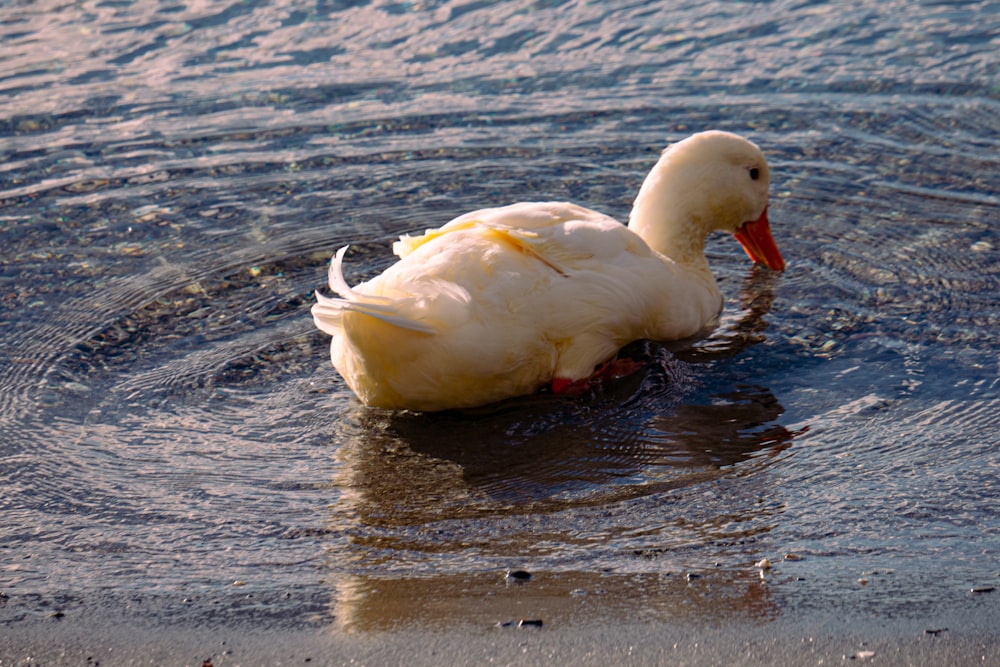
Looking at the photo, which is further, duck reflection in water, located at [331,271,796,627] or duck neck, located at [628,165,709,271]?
duck neck, located at [628,165,709,271]

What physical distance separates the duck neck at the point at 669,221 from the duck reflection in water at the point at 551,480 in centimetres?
50

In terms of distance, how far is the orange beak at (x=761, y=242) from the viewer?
20.6 ft

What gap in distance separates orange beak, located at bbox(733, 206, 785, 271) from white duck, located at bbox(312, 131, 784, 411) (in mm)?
523

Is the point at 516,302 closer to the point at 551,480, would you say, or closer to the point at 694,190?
the point at 551,480

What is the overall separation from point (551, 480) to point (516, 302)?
2.58 feet

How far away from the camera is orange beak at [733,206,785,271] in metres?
6.29

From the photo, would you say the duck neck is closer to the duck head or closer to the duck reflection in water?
the duck head

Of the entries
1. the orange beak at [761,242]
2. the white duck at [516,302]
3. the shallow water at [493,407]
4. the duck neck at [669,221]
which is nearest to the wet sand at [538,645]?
the shallow water at [493,407]

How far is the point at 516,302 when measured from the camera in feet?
15.5

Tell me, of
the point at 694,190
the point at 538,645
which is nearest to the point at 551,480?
the point at 538,645

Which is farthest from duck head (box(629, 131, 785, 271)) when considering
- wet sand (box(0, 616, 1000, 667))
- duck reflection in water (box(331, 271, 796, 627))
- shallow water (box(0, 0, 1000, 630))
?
wet sand (box(0, 616, 1000, 667))

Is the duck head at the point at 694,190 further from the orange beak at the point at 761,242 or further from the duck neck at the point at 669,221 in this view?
the orange beak at the point at 761,242

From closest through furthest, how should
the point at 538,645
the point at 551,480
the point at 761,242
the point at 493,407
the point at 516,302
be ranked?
the point at 538,645 → the point at 551,480 → the point at 516,302 → the point at 493,407 → the point at 761,242

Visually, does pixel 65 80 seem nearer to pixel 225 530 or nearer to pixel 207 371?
pixel 207 371
